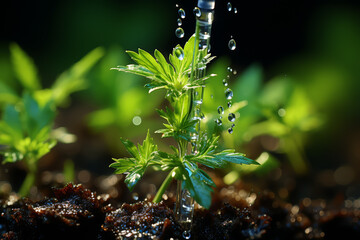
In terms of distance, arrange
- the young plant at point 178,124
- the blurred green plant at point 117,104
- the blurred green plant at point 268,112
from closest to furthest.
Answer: the young plant at point 178,124
the blurred green plant at point 268,112
the blurred green plant at point 117,104

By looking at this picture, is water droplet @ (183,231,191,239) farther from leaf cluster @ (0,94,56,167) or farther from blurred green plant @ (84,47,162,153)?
blurred green plant @ (84,47,162,153)

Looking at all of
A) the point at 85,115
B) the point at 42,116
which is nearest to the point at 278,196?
the point at 42,116

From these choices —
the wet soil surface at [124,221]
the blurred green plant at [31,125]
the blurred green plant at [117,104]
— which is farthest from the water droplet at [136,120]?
the wet soil surface at [124,221]

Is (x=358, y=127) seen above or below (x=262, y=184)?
above

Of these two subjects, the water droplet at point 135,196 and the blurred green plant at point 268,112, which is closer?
the water droplet at point 135,196

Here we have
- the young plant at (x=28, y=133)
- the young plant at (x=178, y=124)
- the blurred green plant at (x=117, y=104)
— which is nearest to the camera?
the young plant at (x=178, y=124)

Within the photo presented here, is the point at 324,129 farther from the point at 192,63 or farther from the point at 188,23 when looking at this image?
the point at 192,63

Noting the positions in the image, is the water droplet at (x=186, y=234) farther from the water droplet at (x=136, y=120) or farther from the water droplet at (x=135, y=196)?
the water droplet at (x=136, y=120)
